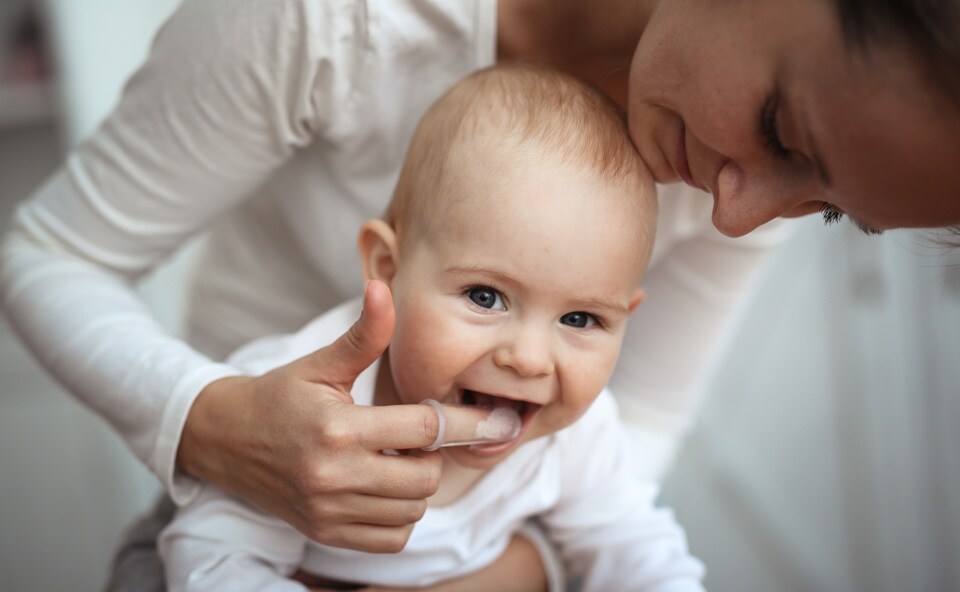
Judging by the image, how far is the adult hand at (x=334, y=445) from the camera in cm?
73

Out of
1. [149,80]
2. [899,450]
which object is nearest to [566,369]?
[149,80]

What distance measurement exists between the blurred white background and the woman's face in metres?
1.34

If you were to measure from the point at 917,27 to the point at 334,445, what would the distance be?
56 centimetres

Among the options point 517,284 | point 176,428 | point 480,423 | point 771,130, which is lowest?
point 176,428

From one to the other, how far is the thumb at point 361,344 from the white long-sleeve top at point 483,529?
15 cm

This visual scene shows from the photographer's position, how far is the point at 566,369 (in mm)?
795

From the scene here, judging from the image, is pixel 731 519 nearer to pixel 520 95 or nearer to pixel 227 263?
pixel 227 263

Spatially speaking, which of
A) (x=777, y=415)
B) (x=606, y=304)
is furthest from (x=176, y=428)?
(x=777, y=415)

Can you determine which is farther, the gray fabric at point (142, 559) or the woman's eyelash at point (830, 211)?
the gray fabric at point (142, 559)

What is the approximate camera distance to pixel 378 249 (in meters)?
0.87

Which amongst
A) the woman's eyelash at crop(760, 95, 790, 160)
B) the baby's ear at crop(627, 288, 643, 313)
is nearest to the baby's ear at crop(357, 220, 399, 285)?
the baby's ear at crop(627, 288, 643, 313)

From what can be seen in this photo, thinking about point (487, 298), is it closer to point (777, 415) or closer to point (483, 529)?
point (483, 529)

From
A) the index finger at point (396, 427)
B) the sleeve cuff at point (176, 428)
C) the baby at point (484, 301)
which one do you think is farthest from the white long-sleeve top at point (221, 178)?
the index finger at point (396, 427)

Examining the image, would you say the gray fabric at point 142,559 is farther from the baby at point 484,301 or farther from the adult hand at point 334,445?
the adult hand at point 334,445
